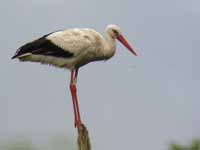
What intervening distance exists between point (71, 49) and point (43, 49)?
57 centimetres

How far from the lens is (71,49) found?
14.2 metres

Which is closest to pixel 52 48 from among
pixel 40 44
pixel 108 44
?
pixel 40 44

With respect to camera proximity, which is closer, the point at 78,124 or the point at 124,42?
the point at 78,124

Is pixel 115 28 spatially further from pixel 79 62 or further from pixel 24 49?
pixel 24 49

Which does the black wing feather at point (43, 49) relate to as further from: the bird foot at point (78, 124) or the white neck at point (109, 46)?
the bird foot at point (78, 124)

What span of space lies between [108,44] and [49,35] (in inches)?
48.5

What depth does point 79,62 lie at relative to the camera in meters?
14.5

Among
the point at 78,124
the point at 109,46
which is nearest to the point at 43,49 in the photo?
the point at 109,46

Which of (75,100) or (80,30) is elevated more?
(80,30)

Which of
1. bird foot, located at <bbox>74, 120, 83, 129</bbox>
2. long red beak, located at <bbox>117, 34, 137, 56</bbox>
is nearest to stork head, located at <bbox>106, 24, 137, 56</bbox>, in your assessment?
long red beak, located at <bbox>117, 34, 137, 56</bbox>

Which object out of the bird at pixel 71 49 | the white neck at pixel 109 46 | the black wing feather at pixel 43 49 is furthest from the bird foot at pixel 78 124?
the white neck at pixel 109 46

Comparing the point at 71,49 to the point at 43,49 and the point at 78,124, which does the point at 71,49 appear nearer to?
the point at 43,49

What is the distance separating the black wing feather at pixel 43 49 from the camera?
1397cm

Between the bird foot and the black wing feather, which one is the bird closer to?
the black wing feather
